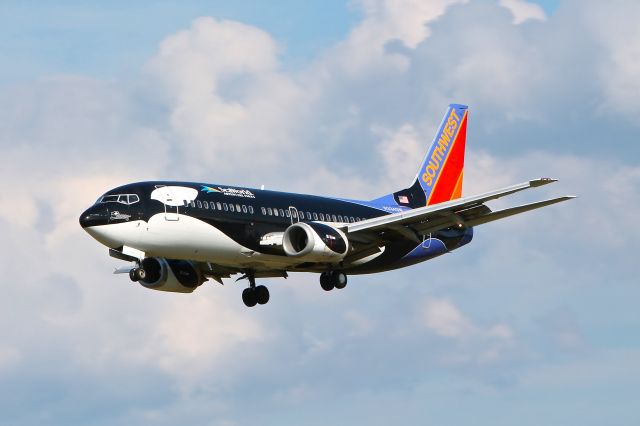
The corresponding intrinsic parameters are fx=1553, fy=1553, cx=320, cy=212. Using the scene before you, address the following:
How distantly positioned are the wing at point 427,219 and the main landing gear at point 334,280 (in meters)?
1.89

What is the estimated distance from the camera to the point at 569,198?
7138cm

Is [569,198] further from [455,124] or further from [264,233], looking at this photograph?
[455,124]

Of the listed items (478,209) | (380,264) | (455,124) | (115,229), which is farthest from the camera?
(455,124)

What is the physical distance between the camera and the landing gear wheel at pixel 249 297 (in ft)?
265

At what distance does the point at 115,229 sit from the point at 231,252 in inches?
229

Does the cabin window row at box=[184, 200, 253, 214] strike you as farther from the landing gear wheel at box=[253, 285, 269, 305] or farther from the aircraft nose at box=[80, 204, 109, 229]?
the landing gear wheel at box=[253, 285, 269, 305]

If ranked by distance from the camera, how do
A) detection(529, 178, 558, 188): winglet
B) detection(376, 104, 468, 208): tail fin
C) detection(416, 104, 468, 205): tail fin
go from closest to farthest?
detection(529, 178, 558, 188): winglet → detection(376, 104, 468, 208): tail fin → detection(416, 104, 468, 205): tail fin

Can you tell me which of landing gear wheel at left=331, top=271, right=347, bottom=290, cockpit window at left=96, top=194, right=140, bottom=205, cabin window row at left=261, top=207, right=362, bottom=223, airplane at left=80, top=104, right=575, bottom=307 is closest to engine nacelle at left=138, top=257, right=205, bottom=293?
airplane at left=80, top=104, right=575, bottom=307

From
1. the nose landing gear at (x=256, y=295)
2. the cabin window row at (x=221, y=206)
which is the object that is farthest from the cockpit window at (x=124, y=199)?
the nose landing gear at (x=256, y=295)

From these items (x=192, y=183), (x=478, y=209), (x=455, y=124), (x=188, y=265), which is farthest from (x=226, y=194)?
(x=455, y=124)

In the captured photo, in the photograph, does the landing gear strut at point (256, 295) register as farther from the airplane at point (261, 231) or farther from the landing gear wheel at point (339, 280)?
the landing gear wheel at point (339, 280)

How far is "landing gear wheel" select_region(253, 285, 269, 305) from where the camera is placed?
265ft

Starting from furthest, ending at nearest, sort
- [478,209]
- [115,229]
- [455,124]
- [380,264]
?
[455,124] < [380,264] < [478,209] < [115,229]

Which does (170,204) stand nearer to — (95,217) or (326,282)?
(95,217)
